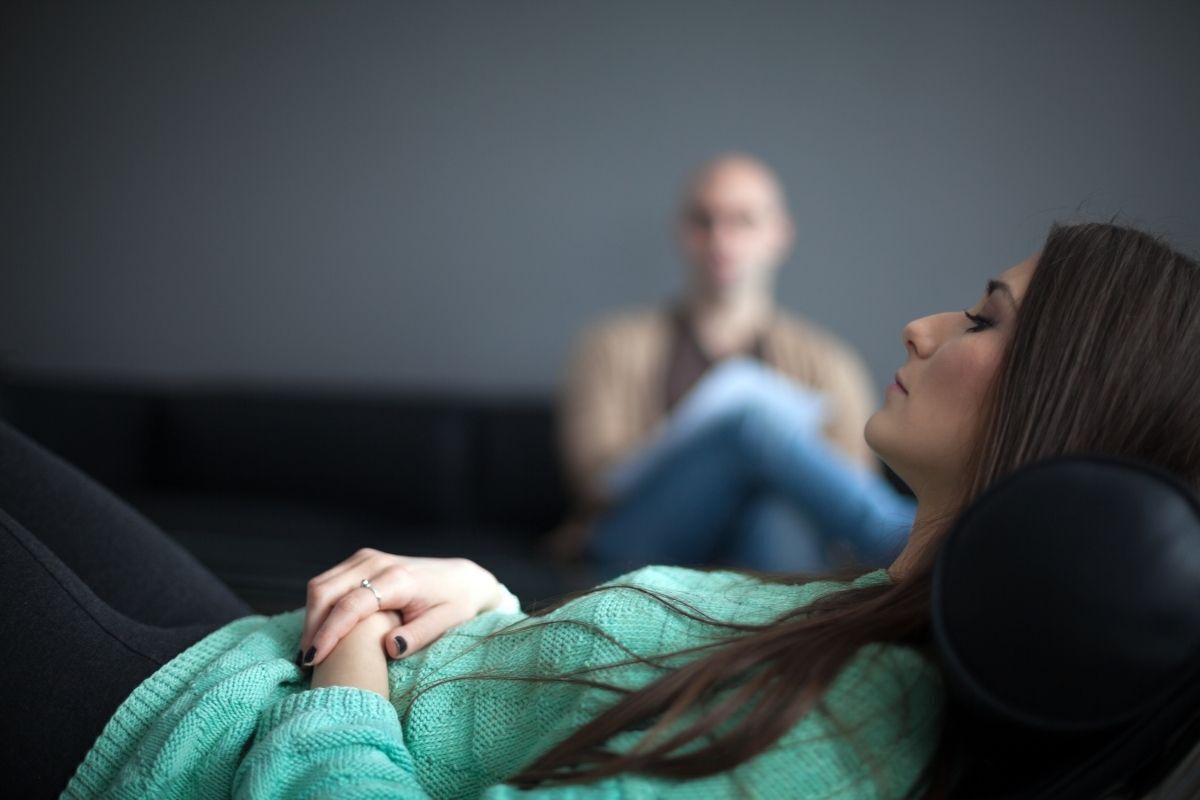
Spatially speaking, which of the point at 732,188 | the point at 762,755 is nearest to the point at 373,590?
the point at 762,755

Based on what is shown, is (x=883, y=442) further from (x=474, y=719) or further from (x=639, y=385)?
(x=639, y=385)

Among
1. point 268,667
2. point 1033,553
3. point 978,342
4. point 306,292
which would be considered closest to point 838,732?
point 1033,553

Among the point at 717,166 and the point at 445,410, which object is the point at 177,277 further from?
the point at 717,166

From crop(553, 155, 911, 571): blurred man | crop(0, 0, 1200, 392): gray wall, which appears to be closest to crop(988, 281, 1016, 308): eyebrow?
crop(553, 155, 911, 571): blurred man

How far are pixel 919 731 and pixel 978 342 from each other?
0.33 meters

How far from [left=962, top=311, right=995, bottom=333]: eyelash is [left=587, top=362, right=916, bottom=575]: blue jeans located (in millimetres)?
1199

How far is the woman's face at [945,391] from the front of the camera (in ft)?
2.85

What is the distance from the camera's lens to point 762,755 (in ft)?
2.25

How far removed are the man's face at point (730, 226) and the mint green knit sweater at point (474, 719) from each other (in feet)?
6.07

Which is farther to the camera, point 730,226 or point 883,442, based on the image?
point 730,226

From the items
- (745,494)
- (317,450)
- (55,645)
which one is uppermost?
(55,645)

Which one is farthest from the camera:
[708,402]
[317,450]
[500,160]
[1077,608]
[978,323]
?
[500,160]

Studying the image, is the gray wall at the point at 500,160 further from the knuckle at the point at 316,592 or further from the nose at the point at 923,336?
the knuckle at the point at 316,592

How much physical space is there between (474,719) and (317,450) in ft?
7.01
